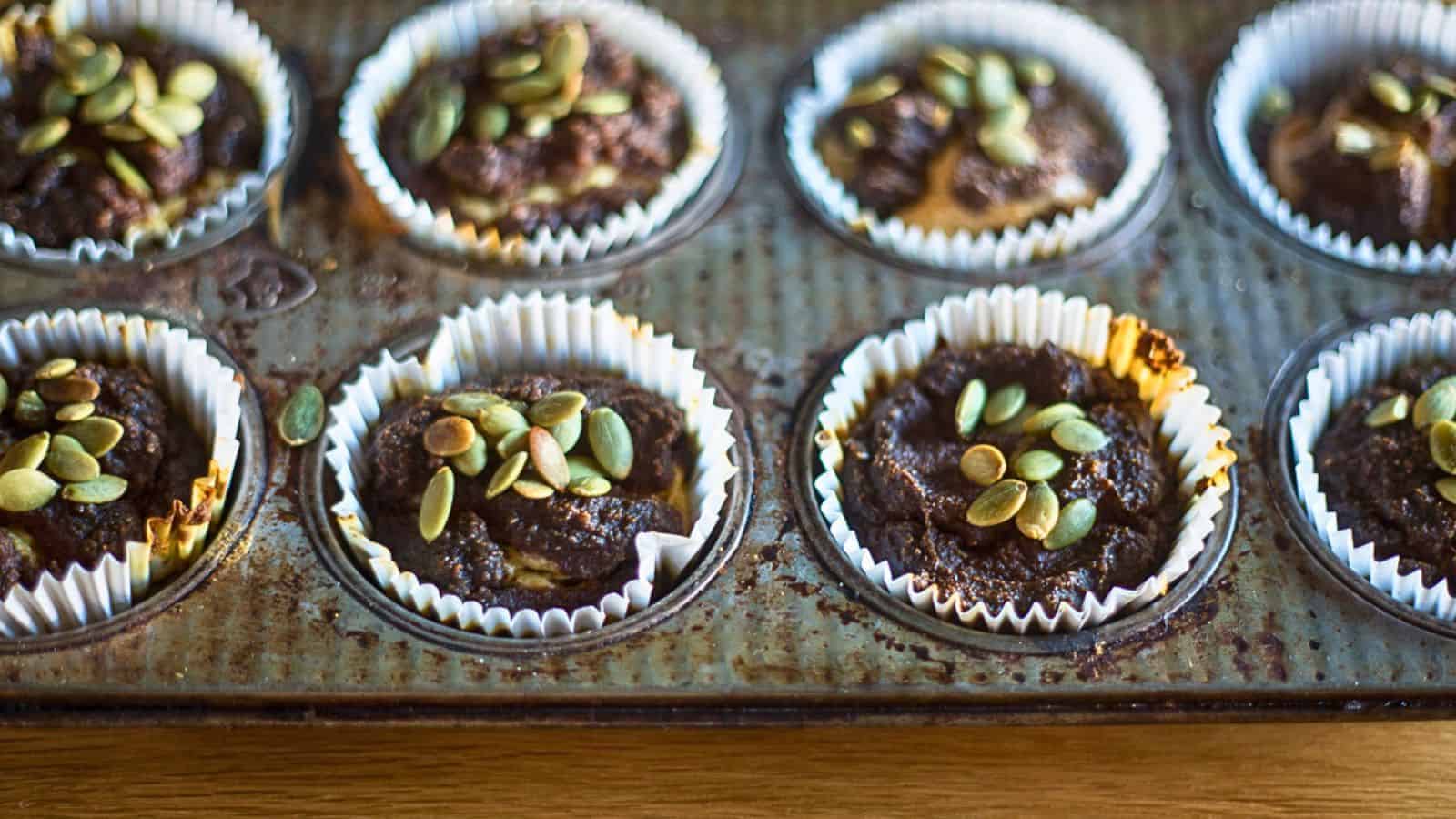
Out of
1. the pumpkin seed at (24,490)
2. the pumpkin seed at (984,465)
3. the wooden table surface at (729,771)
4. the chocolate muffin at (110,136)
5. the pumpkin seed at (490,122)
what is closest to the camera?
the wooden table surface at (729,771)

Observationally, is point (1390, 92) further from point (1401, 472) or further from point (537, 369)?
point (537, 369)

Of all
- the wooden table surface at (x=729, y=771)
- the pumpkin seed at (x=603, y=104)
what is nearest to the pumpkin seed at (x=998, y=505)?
the wooden table surface at (x=729, y=771)

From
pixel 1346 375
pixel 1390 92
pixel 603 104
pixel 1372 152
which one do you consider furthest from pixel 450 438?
pixel 1390 92

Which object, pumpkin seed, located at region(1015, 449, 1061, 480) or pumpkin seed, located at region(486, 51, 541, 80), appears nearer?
pumpkin seed, located at region(1015, 449, 1061, 480)

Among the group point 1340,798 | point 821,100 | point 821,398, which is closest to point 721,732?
point 821,398

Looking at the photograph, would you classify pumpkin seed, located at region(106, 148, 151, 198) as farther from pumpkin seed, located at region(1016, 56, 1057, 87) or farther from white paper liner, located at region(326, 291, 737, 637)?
pumpkin seed, located at region(1016, 56, 1057, 87)

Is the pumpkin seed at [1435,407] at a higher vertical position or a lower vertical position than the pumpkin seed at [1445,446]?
higher

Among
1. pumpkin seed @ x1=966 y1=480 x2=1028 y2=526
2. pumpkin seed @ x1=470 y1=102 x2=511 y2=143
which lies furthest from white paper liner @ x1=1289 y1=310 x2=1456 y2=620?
pumpkin seed @ x1=470 y1=102 x2=511 y2=143

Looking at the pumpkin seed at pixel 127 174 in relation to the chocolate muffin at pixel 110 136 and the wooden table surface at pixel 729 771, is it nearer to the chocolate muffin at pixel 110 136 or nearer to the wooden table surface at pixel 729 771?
the chocolate muffin at pixel 110 136
